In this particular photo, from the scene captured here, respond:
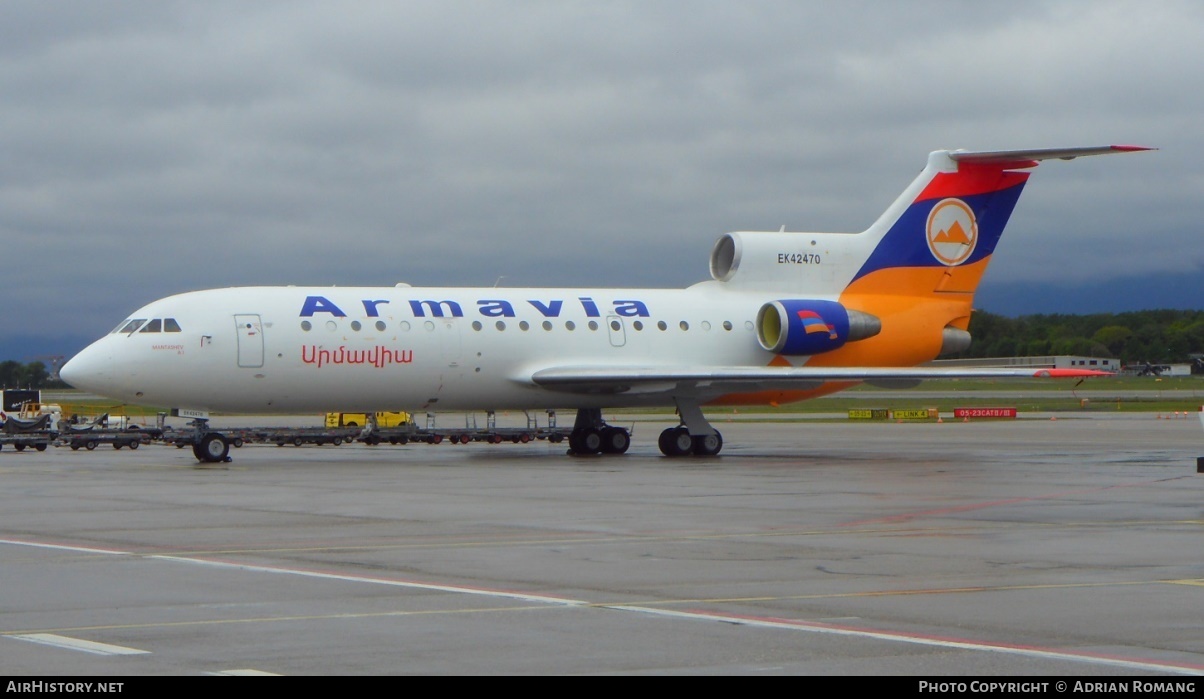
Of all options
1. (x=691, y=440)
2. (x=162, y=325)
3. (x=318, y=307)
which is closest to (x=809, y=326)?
(x=691, y=440)

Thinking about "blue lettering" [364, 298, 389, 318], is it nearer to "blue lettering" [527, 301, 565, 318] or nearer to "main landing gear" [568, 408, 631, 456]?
"blue lettering" [527, 301, 565, 318]

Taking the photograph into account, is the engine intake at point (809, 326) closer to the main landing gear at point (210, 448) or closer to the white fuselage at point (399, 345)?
the white fuselage at point (399, 345)

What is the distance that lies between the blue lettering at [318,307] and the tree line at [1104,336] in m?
97.4

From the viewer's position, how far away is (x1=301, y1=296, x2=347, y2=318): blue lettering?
3183 centimetres

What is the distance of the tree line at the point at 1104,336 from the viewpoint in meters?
127

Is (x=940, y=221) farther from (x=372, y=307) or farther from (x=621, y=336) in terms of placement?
(x=372, y=307)

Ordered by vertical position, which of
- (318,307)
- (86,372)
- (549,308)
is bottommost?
(86,372)

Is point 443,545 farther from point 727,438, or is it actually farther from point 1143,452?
point 727,438

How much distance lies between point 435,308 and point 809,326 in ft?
30.6

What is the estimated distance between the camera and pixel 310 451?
39.7 m

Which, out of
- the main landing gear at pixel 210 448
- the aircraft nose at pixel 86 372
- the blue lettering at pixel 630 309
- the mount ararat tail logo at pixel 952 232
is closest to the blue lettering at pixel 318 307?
the main landing gear at pixel 210 448

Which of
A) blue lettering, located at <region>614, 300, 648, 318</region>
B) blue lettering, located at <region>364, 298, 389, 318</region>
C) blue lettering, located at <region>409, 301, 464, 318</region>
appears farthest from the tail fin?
blue lettering, located at <region>364, 298, 389, 318</region>

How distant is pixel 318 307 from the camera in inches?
1261

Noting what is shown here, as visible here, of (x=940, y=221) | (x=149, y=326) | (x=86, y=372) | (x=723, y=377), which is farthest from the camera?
(x=940, y=221)
